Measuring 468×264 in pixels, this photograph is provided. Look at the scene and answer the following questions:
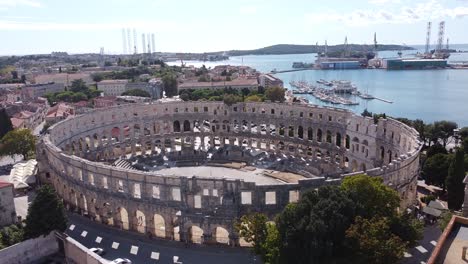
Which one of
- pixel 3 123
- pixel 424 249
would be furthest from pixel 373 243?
→ pixel 3 123

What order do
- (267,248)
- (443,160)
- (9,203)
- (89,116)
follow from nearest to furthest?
(267,248)
(9,203)
(443,160)
(89,116)

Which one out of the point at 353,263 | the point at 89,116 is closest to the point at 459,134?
the point at 353,263

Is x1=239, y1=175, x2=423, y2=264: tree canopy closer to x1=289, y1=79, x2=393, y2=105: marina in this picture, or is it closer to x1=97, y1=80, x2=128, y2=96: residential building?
x1=289, y1=79, x2=393, y2=105: marina

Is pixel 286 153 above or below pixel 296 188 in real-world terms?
below

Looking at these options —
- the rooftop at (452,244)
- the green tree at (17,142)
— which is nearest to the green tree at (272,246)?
the rooftop at (452,244)

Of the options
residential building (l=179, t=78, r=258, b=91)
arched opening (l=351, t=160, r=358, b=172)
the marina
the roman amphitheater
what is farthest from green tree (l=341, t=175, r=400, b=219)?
the marina

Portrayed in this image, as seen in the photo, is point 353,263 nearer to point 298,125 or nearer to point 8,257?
point 8,257

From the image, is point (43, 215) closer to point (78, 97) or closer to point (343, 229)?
point (343, 229)
